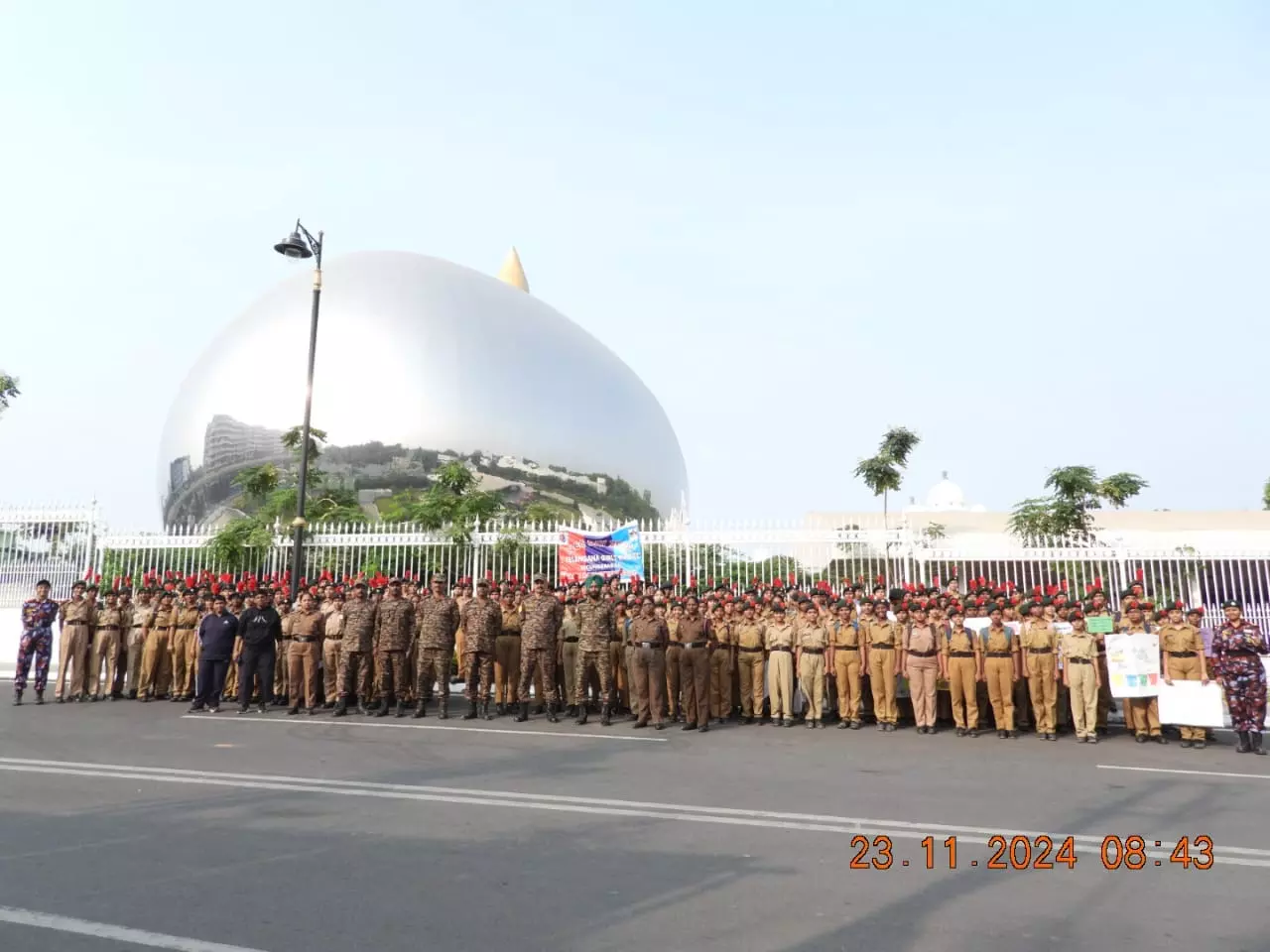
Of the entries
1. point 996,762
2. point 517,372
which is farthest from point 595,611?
point 517,372

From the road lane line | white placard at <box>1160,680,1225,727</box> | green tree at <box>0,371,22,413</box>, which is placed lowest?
the road lane line

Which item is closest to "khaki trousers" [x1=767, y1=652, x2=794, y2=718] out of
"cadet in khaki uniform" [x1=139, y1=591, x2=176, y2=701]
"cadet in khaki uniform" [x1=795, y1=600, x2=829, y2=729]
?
"cadet in khaki uniform" [x1=795, y1=600, x2=829, y2=729]

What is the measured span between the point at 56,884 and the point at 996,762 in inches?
261

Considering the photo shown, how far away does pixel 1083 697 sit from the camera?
9.20m

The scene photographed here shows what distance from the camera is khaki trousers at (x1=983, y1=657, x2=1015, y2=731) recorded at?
9438 mm

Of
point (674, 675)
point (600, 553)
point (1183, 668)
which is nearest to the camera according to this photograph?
point (1183, 668)

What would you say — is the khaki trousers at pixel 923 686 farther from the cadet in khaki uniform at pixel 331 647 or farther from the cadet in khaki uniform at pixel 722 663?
the cadet in khaki uniform at pixel 331 647

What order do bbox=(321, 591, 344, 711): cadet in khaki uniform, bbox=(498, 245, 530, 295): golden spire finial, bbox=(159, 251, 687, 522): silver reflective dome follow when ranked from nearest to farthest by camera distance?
bbox=(321, 591, 344, 711): cadet in khaki uniform
bbox=(159, 251, 687, 522): silver reflective dome
bbox=(498, 245, 530, 295): golden spire finial

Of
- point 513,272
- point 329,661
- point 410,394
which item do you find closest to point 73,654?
point 329,661

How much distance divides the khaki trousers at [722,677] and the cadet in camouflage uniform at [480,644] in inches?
103

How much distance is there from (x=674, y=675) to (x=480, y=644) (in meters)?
2.28

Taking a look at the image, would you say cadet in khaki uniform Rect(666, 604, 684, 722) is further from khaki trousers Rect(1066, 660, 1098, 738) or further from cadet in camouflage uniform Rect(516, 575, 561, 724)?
khaki trousers Rect(1066, 660, 1098, 738)

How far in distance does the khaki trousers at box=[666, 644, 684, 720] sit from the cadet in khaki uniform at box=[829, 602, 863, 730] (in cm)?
180

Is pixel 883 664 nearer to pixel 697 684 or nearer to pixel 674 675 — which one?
pixel 697 684
